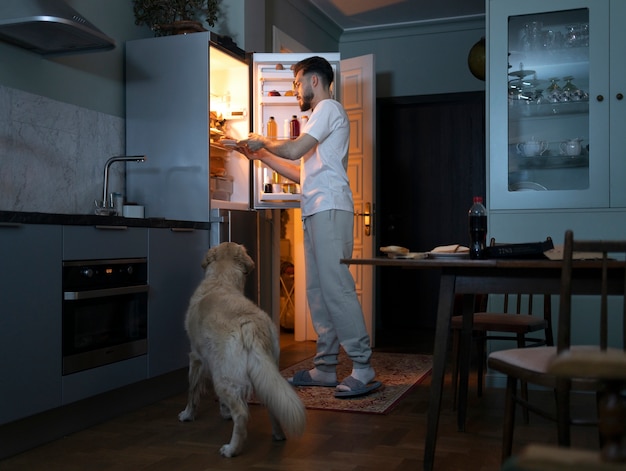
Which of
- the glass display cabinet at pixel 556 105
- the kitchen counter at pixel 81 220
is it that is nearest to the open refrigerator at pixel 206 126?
the kitchen counter at pixel 81 220

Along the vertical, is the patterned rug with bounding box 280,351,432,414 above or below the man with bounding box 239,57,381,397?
below

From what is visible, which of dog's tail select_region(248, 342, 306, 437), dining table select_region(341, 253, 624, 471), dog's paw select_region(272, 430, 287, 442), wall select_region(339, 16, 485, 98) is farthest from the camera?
wall select_region(339, 16, 485, 98)

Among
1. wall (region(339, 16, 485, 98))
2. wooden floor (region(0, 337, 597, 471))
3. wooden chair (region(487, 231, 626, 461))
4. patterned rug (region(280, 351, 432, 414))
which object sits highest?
wall (region(339, 16, 485, 98))

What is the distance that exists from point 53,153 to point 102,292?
99 cm

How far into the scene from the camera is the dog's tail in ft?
7.26

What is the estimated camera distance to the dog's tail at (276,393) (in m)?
2.21

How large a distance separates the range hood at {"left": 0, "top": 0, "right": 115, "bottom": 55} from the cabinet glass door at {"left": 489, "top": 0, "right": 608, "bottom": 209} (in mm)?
2088

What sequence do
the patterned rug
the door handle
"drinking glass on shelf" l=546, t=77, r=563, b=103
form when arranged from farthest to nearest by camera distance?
the door handle → "drinking glass on shelf" l=546, t=77, r=563, b=103 → the patterned rug

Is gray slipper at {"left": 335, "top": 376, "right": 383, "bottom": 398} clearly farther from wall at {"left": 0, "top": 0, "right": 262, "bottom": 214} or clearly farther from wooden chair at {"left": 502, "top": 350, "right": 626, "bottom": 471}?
wooden chair at {"left": 502, "top": 350, "right": 626, "bottom": 471}

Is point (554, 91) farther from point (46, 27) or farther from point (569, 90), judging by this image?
point (46, 27)

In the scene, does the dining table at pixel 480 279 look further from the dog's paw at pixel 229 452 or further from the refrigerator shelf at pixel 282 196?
the refrigerator shelf at pixel 282 196

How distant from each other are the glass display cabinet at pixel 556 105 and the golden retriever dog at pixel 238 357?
1.76 meters

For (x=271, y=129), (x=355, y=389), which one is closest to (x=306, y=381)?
(x=355, y=389)

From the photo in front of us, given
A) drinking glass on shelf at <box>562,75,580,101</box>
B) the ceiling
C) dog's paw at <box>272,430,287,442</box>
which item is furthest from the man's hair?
the ceiling
